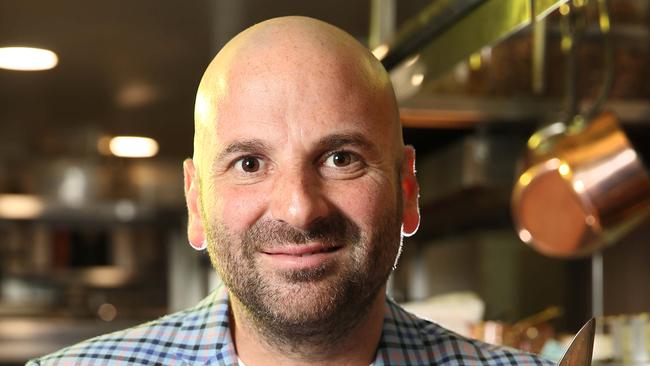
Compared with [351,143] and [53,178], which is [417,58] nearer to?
[351,143]

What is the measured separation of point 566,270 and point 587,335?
9.85 ft

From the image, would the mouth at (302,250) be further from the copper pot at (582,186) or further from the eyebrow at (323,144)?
the copper pot at (582,186)

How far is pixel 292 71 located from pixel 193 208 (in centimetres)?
19

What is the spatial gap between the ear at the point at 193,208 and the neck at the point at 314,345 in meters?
0.07

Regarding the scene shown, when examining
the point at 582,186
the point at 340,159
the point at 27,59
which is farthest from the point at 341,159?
the point at 27,59

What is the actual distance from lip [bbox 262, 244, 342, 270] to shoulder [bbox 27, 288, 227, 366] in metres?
0.18

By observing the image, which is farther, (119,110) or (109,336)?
(119,110)

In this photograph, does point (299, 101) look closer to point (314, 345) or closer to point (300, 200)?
point (300, 200)

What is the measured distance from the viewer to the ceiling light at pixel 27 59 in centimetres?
353

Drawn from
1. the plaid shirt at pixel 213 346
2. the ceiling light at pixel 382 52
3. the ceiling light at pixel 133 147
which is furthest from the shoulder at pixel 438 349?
the ceiling light at pixel 133 147

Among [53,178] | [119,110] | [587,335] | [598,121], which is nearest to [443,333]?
[587,335]

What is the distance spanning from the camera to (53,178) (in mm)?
5699

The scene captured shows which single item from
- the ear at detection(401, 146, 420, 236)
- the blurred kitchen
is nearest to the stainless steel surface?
the blurred kitchen

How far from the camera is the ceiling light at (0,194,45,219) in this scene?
5.53 metres
